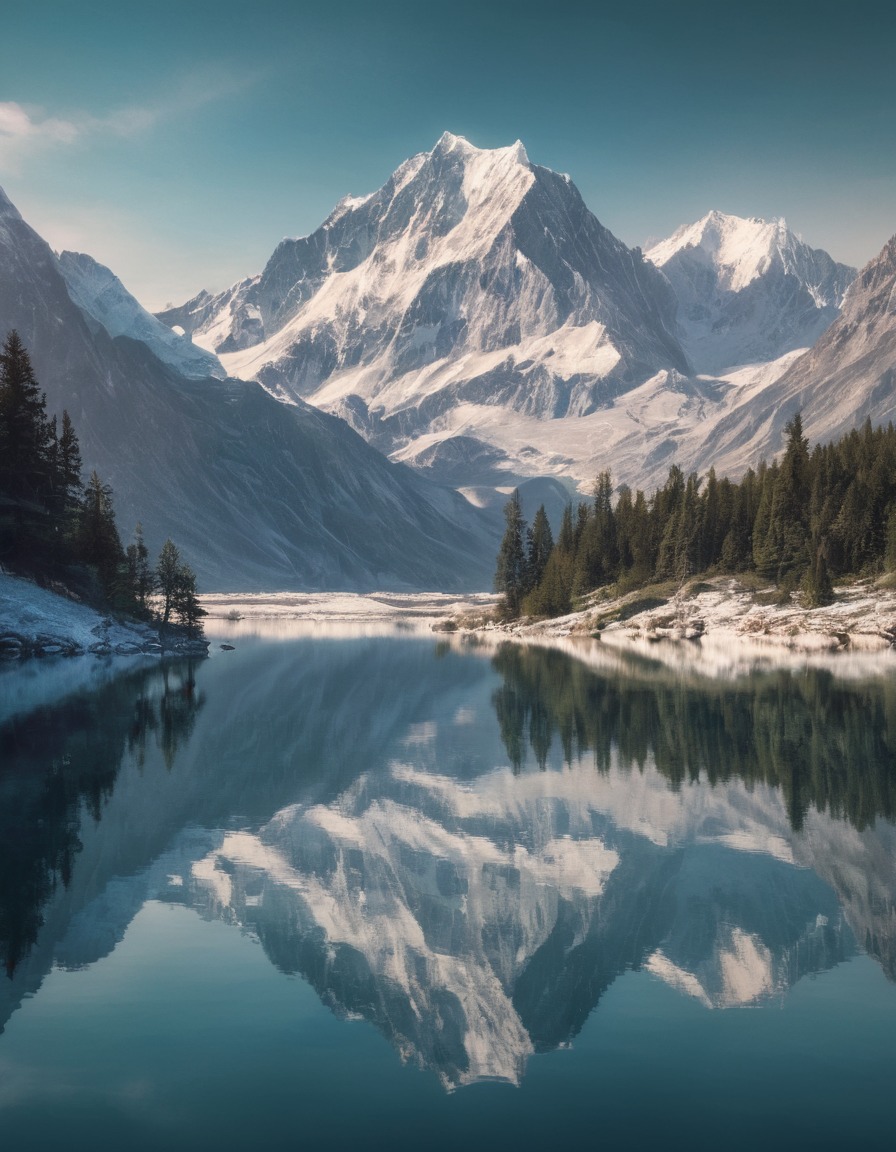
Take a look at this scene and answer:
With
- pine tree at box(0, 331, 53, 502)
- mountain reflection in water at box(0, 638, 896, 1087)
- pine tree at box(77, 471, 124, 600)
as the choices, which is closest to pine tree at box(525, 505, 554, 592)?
pine tree at box(77, 471, 124, 600)

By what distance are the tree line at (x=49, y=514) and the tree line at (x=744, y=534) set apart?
198ft

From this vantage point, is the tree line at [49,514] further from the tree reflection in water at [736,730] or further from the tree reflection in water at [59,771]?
the tree reflection in water at [736,730]

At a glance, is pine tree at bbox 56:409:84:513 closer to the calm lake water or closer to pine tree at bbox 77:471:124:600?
pine tree at bbox 77:471:124:600

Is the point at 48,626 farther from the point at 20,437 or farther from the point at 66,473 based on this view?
the point at 20,437

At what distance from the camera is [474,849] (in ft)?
116

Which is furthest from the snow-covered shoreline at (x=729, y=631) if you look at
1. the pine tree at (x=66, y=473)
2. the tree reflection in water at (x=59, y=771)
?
the pine tree at (x=66, y=473)

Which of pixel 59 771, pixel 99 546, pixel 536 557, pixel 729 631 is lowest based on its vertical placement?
pixel 59 771

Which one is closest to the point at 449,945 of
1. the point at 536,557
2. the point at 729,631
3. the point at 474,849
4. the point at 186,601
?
the point at 474,849

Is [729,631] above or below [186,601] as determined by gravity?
above

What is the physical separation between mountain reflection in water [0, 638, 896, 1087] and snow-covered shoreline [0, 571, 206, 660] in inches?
1489

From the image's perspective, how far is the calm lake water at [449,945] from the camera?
60.3ft

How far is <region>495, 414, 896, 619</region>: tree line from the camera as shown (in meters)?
134

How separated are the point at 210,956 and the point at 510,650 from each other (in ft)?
356

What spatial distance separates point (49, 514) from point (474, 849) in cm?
8729
